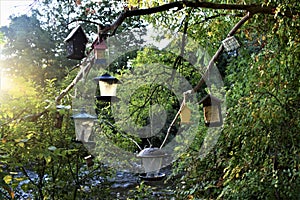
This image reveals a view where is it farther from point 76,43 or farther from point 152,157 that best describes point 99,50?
point 152,157

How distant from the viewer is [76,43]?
1.80 meters

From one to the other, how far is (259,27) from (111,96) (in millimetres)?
1075

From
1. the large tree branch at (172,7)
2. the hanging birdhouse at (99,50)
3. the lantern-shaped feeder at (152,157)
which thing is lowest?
the lantern-shaped feeder at (152,157)

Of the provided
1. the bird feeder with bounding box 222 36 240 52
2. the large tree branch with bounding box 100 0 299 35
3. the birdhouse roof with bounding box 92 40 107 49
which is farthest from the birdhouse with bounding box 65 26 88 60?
the bird feeder with bounding box 222 36 240 52

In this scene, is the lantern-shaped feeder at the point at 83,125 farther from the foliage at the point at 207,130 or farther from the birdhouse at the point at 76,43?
the birdhouse at the point at 76,43

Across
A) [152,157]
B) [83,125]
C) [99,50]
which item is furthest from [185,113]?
[99,50]

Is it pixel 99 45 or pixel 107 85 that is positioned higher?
pixel 99 45

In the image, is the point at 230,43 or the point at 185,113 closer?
the point at 230,43

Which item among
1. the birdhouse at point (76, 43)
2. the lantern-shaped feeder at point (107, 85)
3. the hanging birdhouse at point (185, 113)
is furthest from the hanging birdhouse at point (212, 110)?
the birdhouse at point (76, 43)

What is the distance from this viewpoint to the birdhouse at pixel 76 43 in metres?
1.79

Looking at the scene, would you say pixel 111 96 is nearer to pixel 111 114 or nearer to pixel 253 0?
pixel 253 0

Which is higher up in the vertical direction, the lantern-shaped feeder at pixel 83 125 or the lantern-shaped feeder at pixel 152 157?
the lantern-shaped feeder at pixel 83 125

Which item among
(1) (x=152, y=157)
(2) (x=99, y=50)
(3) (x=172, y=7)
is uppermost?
(3) (x=172, y=7)

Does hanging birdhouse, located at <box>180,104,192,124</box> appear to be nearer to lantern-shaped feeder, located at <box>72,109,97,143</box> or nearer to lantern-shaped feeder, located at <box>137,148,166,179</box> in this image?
lantern-shaped feeder, located at <box>137,148,166,179</box>
